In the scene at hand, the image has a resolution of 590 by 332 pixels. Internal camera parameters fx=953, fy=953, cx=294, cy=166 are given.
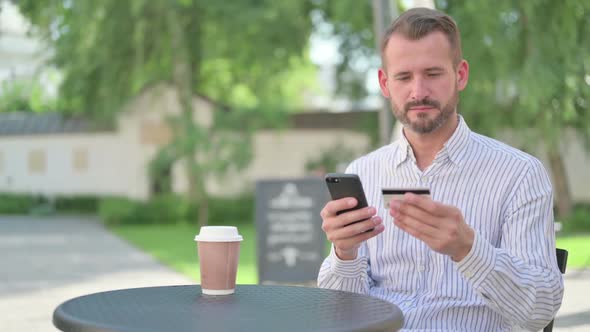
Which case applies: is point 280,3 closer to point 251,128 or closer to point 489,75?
point 251,128

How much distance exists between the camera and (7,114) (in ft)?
127

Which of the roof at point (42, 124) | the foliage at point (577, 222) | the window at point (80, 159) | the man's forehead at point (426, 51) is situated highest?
the man's forehead at point (426, 51)

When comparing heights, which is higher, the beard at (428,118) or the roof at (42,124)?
the beard at (428,118)

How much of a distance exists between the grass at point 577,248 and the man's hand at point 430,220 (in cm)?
982

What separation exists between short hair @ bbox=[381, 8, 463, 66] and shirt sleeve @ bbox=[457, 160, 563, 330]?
0.47 metres

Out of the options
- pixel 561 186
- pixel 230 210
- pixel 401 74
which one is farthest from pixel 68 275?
pixel 230 210

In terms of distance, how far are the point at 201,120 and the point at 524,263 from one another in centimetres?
3081

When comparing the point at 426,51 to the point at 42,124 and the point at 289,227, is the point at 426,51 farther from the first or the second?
the point at 42,124

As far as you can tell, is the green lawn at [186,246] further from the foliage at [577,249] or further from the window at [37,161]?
the window at [37,161]

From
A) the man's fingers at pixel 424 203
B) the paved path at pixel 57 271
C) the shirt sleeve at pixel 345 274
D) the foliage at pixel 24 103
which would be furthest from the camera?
the foliage at pixel 24 103

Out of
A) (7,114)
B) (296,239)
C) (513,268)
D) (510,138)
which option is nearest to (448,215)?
(513,268)

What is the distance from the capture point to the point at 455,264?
9.23ft

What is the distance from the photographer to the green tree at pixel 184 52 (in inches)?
1019

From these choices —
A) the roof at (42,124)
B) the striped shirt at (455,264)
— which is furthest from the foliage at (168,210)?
the striped shirt at (455,264)
